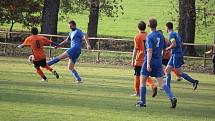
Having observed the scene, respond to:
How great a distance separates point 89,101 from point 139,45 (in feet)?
7.13

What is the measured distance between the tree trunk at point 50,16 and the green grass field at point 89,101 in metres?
16.4

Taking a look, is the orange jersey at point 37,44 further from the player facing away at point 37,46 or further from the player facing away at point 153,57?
the player facing away at point 153,57

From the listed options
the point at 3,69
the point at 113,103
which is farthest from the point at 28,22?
the point at 113,103

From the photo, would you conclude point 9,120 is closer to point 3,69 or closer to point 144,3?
point 3,69

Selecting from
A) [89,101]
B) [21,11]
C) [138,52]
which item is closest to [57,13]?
[21,11]

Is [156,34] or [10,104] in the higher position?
[156,34]

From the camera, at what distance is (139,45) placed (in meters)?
16.7

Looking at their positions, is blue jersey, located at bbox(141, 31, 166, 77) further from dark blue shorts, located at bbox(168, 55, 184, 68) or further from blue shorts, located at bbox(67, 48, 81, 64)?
blue shorts, located at bbox(67, 48, 81, 64)

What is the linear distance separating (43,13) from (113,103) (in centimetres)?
2519

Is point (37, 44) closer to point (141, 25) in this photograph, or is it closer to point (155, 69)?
point (141, 25)

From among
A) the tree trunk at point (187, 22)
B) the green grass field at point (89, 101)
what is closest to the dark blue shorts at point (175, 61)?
the green grass field at point (89, 101)

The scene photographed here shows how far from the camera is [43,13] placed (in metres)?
39.9

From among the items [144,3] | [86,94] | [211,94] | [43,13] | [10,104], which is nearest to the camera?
[10,104]

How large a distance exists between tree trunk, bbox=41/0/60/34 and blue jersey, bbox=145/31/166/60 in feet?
80.7
